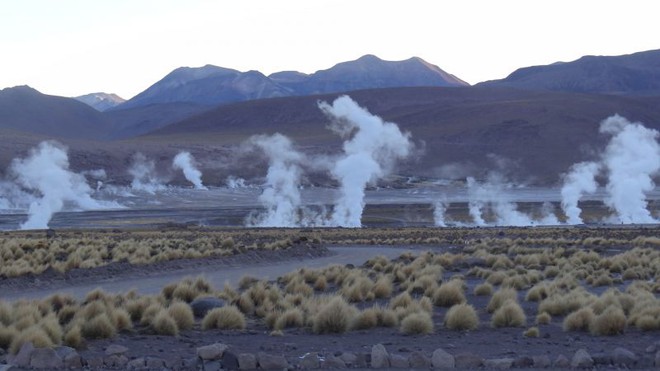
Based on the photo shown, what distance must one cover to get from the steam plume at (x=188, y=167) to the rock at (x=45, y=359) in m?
104

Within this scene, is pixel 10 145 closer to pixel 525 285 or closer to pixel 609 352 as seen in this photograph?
pixel 525 285

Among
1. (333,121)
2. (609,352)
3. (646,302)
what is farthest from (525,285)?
(333,121)

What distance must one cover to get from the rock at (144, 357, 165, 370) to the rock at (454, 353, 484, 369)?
11.9 ft

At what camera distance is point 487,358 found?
1253 cm

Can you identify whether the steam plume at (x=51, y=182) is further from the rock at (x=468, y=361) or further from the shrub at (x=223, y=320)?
the rock at (x=468, y=361)

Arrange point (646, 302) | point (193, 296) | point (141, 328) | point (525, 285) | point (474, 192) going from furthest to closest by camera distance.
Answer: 1. point (474, 192)
2. point (525, 285)
3. point (193, 296)
4. point (646, 302)
5. point (141, 328)

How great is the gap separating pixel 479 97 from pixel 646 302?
176 meters

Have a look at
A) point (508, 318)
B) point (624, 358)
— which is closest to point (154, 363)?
point (624, 358)

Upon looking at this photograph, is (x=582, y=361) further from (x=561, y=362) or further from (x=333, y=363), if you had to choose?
(x=333, y=363)

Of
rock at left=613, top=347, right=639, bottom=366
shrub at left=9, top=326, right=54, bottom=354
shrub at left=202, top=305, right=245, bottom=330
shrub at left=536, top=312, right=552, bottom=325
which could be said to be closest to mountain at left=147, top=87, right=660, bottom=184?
shrub at left=536, top=312, right=552, bottom=325

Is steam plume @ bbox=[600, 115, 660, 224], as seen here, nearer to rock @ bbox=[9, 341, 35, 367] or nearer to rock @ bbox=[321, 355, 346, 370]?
rock @ bbox=[321, 355, 346, 370]

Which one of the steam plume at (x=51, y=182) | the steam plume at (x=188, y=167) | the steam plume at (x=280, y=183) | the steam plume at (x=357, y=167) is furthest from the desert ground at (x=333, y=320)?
the steam plume at (x=188, y=167)

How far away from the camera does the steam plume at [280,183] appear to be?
82.8 m

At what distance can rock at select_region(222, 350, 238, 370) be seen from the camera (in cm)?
1163
